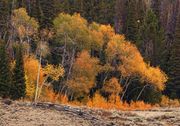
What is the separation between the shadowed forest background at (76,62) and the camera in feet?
281

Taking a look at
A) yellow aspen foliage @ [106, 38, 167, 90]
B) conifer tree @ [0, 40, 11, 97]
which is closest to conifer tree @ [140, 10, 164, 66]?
yellow aspen foliage @ [106, 38, 167, 90]

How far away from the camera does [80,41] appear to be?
10288cm

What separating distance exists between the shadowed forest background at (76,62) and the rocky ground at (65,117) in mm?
24474

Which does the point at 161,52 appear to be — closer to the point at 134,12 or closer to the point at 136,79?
the point at 134,12

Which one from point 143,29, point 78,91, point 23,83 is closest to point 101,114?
point 23,83

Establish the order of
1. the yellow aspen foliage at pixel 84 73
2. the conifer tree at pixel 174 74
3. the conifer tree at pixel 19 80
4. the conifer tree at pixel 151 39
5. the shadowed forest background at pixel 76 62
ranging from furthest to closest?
the conifer tree at pixel 151 39, the conifer tree at pixel 174 74, the yellow aspen foliage at pixel 84 73, the shadowed forest background at pixel 76 62, the conifer tree at pixel 19 80

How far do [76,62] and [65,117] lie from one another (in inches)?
2000

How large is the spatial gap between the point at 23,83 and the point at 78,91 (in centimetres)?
2010

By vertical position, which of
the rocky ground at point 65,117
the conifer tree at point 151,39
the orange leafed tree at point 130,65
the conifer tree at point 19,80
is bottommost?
the rocky ground at point 65,117

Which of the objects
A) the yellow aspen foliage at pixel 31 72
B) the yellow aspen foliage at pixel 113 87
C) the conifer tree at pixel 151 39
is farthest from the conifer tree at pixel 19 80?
the conifer tree at pixel 151 39

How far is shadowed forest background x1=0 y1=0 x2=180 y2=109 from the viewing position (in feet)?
281

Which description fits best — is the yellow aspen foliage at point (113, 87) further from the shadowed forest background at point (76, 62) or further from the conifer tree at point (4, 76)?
the conifer tree at point (4, 76)

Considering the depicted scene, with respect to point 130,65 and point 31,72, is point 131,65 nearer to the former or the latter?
point 130,65

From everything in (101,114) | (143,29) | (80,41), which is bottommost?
(101,114)
